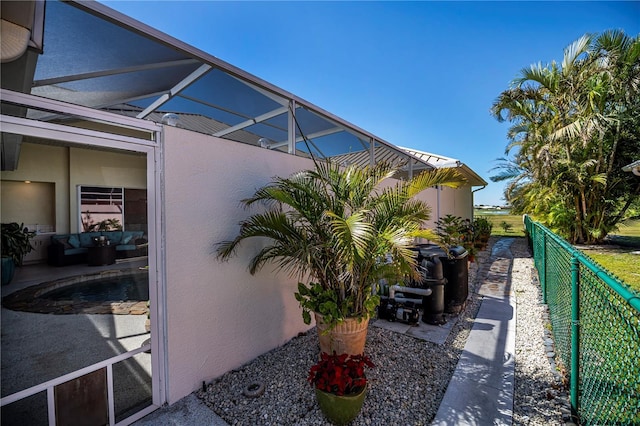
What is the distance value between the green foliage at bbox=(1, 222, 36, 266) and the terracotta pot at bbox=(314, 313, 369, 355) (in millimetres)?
2998

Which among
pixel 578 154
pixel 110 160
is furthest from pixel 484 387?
pixel 578 154

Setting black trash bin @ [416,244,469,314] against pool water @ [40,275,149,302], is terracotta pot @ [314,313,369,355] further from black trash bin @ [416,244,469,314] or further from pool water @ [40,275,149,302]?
black trash bin @ [416,244,469,314]

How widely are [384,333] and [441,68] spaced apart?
9.18 m

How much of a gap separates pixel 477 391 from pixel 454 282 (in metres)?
2.27

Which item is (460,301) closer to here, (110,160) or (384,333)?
(384,333)

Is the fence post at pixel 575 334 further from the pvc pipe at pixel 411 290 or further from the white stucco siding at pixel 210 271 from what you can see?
the white stucco siding at pixel 210 271

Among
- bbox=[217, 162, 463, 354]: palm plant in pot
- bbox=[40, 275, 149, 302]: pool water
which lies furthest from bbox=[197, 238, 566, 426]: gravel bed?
bbox=[40, 275, 149, 302]: pool water

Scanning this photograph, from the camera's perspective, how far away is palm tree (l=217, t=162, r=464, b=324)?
3049 mm

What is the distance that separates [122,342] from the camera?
2.82 m

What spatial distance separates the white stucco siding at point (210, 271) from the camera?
278 centimetres

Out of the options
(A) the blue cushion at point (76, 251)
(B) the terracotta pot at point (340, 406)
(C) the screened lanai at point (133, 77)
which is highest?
(C) the screened lanai at point (133, 77)

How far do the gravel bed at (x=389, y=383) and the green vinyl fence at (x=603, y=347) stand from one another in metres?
0.37

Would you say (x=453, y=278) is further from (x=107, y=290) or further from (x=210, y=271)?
(x=107, y=290)

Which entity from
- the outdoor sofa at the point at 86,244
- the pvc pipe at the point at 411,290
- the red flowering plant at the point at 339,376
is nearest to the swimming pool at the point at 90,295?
the outdoor sofa at the point at 86,244
